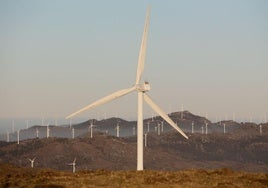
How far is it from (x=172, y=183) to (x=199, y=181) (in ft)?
12.0

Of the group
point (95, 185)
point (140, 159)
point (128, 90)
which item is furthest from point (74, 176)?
point (128, 90)

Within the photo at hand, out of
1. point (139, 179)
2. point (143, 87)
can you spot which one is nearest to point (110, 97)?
point (143, 87)

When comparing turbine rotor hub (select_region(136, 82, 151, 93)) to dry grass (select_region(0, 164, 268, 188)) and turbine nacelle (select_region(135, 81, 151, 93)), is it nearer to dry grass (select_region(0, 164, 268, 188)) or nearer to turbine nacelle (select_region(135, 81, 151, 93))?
turbine nacelle (select_region(135, 81, 151, 93))

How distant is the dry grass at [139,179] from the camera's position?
196ft

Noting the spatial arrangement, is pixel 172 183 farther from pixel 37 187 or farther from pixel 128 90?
pixel 128 90

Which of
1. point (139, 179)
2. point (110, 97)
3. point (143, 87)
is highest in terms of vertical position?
point (143, 87)

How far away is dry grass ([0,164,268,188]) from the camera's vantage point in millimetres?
59844

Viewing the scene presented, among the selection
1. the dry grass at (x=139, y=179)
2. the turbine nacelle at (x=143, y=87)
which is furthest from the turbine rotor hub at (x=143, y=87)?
the dry grass at (x=139, y=179)

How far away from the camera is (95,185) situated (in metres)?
59.2

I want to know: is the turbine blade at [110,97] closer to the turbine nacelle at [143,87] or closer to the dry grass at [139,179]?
the turbine nacelle at [143,87]

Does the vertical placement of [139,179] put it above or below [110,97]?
below

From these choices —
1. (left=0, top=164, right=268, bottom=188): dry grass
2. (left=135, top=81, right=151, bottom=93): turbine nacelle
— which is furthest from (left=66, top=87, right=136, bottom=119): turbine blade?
(left=0, top=164, right=268, bottom=188): dry grass

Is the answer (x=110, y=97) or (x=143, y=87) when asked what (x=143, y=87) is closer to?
(x=143, y=87)

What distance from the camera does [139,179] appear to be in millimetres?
63719
